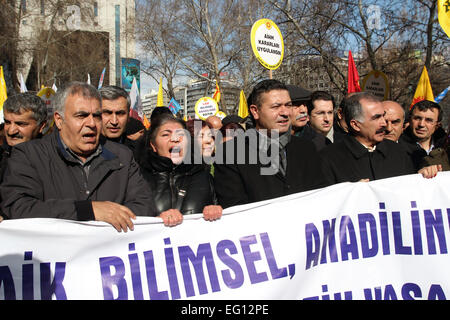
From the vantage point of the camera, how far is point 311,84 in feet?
41.5

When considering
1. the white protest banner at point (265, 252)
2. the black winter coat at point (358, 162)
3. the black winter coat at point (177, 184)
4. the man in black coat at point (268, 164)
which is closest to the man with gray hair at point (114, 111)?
the black winter coat at point (177, 184)

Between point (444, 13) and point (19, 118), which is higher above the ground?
point (444, 13)

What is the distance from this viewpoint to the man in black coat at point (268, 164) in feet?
9.64

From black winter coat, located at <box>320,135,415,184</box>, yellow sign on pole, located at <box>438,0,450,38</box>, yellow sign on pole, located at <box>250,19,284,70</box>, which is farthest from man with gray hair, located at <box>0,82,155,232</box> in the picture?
yellow sign on pole, located at <box>438,0,450,38</box>

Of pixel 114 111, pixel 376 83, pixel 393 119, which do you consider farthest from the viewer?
pixel 376 83

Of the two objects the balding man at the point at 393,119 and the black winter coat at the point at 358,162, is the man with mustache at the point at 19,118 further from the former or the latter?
the balding man at the point at 393,119

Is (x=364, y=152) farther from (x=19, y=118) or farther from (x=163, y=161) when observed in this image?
(x=19, y=118)

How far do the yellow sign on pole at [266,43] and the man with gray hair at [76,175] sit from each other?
3.49m

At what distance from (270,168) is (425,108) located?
206cm

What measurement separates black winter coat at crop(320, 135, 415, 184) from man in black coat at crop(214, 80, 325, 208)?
19 cm

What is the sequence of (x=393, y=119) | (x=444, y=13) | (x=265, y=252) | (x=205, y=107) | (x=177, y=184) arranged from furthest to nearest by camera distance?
(x=205, y=107), (x=444, y=13), (x=393, y=119), (x=177, y=184), (x=265, y=252)

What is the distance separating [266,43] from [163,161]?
3489mm

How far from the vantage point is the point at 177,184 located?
2977mm

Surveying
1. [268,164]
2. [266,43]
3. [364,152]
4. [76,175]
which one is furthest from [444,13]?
[76,175]
